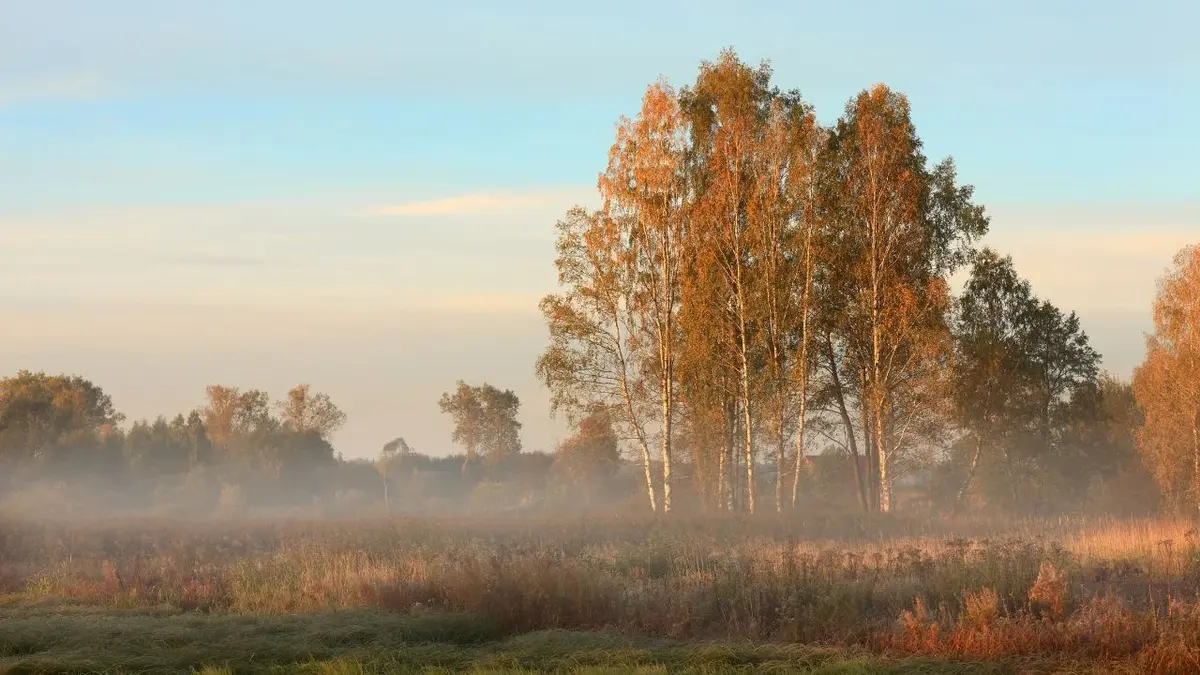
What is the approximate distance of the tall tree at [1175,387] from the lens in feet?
138

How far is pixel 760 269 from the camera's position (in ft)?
119

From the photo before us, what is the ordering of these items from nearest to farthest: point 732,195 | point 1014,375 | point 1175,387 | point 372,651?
point 372,651, point 732,195, point 1175,387, point 1014,375

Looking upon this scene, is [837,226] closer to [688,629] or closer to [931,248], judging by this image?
[931,248]

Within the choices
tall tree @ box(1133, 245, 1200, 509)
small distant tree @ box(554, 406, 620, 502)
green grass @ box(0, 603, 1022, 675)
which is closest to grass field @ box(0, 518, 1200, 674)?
green grass @ box(0, 603, 1022, 675)

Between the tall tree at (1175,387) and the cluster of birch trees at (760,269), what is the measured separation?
32.2ft

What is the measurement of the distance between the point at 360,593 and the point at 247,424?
70.7m

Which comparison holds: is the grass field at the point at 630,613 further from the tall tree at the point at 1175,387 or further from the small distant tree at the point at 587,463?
the small distant tree at the point at 587,463

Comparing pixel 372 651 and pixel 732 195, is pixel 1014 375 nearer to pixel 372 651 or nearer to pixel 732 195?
pixel 732 195

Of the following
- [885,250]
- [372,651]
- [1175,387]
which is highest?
[885,250]

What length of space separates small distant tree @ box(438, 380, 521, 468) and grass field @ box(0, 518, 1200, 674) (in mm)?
57932

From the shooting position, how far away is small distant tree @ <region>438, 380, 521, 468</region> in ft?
269

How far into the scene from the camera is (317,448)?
8044cm

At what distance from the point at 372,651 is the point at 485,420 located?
70494mm

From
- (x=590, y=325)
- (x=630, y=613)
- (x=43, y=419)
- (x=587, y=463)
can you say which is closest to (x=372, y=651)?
(x=630, y=613)
